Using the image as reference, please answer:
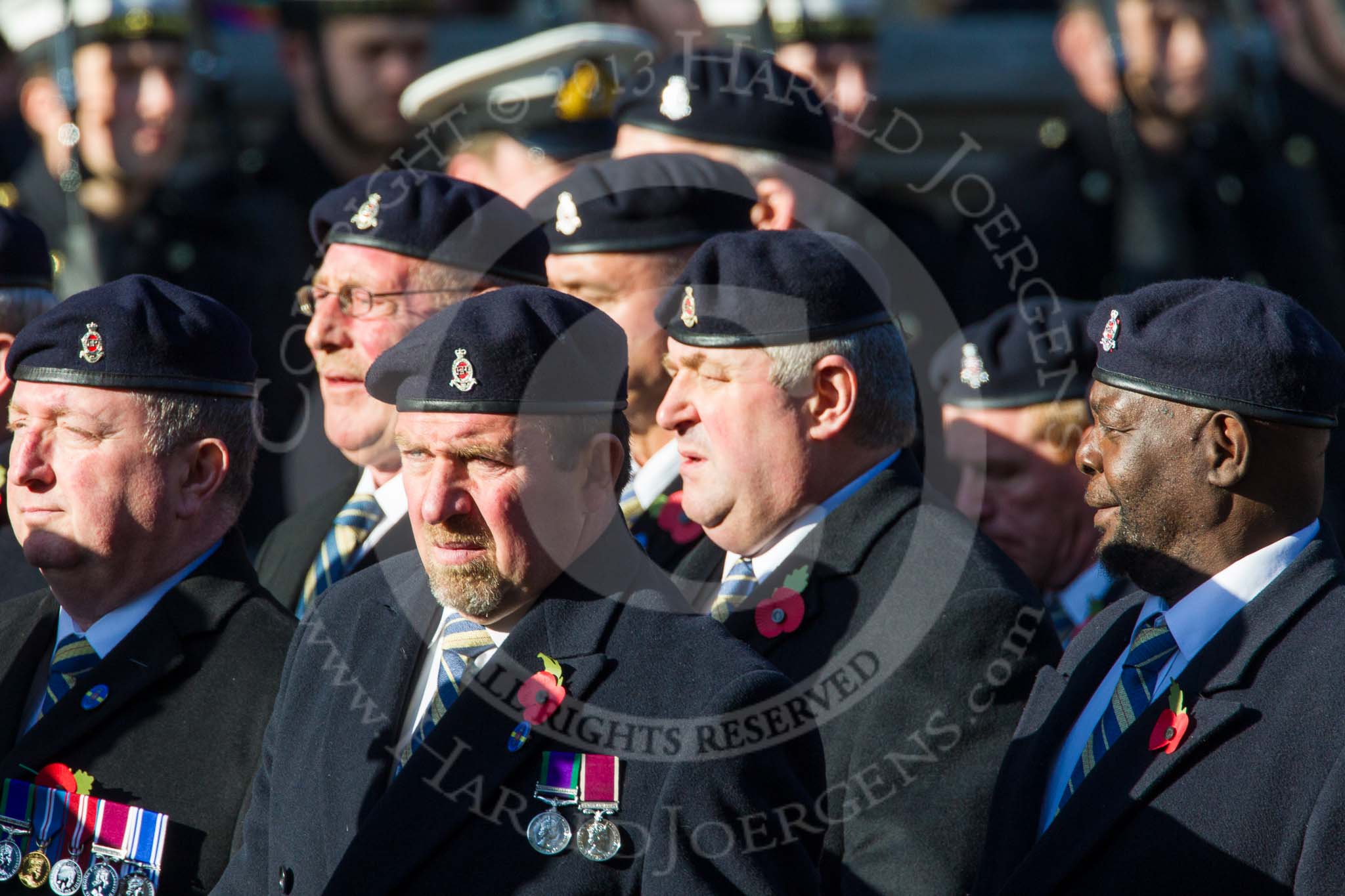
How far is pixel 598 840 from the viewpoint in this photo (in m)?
3.28

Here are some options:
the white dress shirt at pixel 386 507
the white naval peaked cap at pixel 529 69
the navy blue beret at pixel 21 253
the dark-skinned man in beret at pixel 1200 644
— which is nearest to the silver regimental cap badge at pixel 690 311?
the dark-skinned man in beret at pixel 1200 644

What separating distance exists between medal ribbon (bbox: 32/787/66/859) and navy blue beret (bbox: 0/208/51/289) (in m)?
1.78

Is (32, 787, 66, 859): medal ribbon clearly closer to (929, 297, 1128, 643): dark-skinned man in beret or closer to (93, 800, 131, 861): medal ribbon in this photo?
(93, 800, 131, 861): medal ribbon

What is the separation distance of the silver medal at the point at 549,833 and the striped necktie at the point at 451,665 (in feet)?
0.93

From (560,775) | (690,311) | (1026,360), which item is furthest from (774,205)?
(560,775)

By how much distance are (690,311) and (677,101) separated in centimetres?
190

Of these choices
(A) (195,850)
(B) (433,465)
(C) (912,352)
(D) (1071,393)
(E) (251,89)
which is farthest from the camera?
(E) (251,89)

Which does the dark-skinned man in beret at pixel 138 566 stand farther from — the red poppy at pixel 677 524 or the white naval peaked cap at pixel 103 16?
the white naval peaked cap at pixel 103 16

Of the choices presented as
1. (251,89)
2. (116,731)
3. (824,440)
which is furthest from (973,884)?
(251,89)

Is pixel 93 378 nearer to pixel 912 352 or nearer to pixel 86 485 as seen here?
pixel 86 485

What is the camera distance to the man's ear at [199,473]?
4109 millimetres

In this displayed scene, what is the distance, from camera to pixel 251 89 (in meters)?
8.88

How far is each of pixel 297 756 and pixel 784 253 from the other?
1.50m

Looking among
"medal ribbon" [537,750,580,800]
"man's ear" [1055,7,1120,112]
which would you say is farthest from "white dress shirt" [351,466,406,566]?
"man's ear" [1055,7,1120,112]
